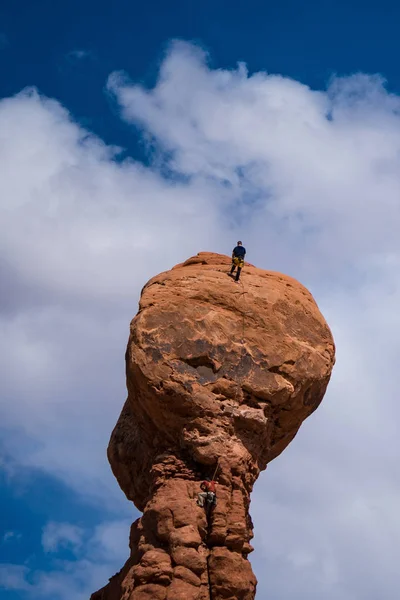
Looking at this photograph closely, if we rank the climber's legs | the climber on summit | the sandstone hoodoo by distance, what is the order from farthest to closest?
the climber on summit
the climber's legs
the sandstone hoodoo

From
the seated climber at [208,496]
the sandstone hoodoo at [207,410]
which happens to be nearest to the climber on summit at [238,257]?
the sandstone hoodoo at [207,410]

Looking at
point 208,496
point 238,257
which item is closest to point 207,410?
point 208,496

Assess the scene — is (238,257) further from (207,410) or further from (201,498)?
(201,498)

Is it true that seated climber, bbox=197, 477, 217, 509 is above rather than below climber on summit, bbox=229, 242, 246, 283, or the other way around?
below

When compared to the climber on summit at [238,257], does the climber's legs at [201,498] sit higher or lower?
lower

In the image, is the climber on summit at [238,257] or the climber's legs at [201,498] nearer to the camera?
the climber's legs at [201,498]

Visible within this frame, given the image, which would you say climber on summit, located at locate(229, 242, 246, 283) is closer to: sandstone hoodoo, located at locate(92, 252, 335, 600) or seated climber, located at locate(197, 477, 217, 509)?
sandstone hoodoo, located at locate(92, 252, 335, 600)

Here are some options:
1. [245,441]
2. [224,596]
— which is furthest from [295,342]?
[224,596]

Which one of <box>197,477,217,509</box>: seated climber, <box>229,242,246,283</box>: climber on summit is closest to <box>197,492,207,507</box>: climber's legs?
<box>197,477,217,509</box>: seated climber

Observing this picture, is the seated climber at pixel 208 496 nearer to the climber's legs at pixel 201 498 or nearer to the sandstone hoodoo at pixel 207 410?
the climber's legs at pixel 201 498

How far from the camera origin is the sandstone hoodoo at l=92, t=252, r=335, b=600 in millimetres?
19719

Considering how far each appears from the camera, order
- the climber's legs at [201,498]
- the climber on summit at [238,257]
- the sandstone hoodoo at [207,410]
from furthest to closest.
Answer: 1. the climber on summit at [238,257]
2. the climber's legs at [201,498]
3. the sandstone hoodoo at [207,410]

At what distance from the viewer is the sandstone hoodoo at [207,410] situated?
19.7 m

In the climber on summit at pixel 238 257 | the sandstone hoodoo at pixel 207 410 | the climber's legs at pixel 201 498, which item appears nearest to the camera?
the sandstone hoodoo at pixel 207 410
